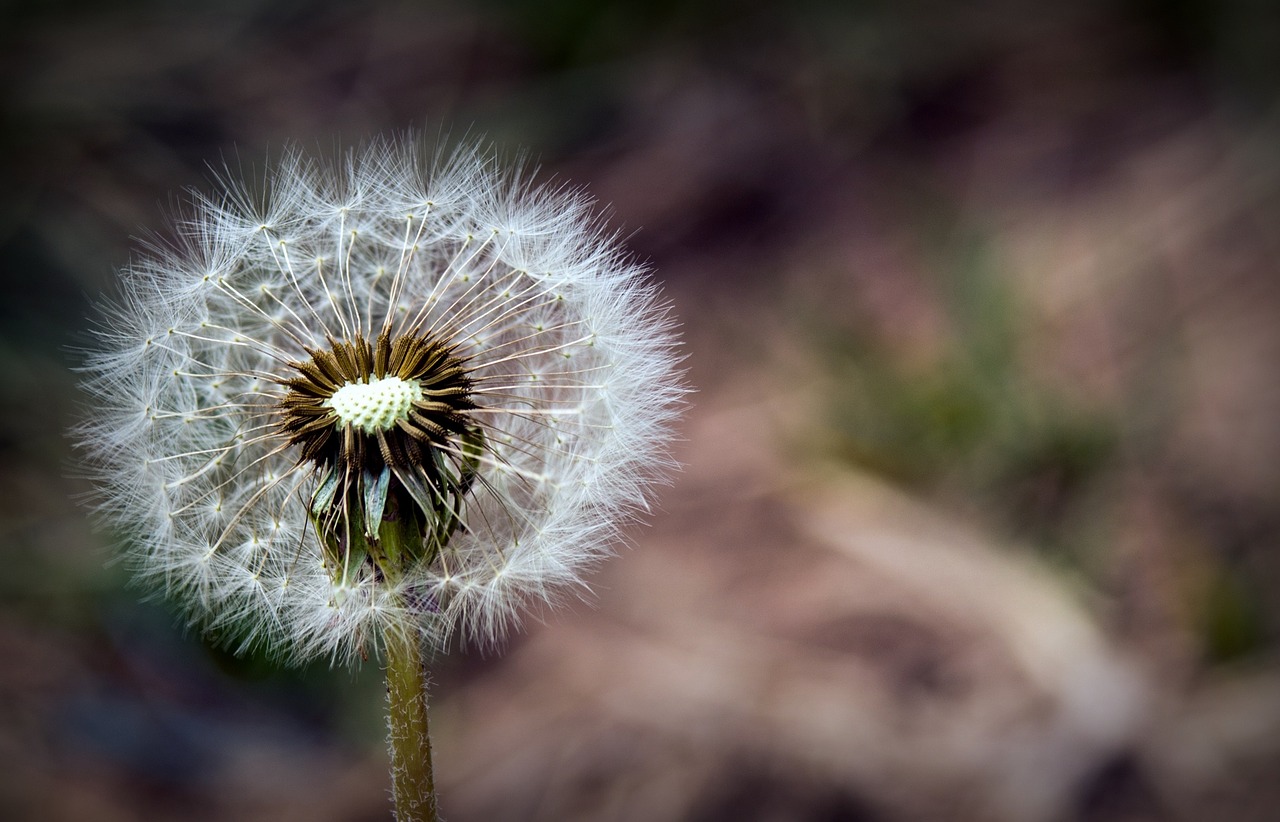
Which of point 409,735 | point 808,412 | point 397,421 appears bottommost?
point 409,735

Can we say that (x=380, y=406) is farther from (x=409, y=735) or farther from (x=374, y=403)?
(x=409, y=735)

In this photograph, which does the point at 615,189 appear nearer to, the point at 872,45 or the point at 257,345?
the point at 872,45

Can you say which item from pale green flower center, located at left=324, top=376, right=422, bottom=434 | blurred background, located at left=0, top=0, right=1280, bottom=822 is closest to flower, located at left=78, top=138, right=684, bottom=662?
pale green flower center, located at left=324, top=376, right=422, bottom=434

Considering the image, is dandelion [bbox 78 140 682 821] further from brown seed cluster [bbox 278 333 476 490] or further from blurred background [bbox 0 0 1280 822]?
blurred background [bbox 0 0 1280 822]

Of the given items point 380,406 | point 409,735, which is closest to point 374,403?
point 380,406

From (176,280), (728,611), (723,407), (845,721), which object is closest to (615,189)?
(723,407)

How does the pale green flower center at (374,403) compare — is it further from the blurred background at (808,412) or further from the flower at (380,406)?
the blurred background at (808,412)

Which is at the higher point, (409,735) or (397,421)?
(397,421)
